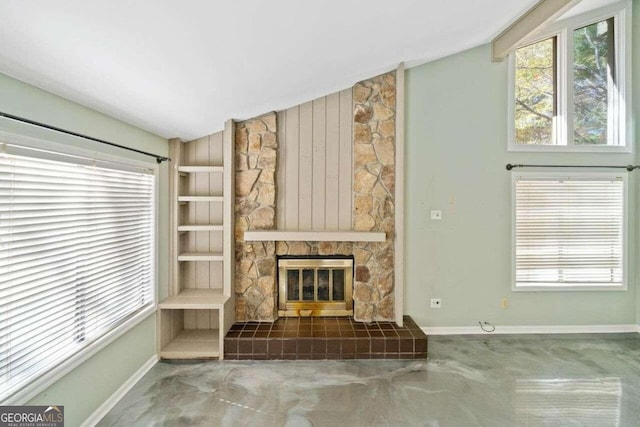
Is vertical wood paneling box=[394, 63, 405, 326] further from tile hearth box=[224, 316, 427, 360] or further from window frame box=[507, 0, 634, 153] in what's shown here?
window frame box=[507, 0, 634, 153]

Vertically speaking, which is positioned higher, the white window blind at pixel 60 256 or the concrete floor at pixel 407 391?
the white window blind at pixel 60 256

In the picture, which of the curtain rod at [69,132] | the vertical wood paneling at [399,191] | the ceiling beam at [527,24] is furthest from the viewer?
the vertical wood paneling at [399,191]

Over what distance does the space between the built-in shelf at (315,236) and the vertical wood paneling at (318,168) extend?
0.65ft

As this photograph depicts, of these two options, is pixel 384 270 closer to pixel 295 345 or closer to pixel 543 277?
pixel 295 345

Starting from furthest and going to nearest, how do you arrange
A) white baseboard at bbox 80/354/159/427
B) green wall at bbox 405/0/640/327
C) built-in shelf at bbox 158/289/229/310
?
1. green wall at bbox 405/0/640/327
2. built-in shelf at bbox 158/289/229/310
3. white baseboard at bbox 80/354/159/427

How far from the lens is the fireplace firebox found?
329 cm

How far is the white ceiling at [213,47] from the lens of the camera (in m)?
1.32

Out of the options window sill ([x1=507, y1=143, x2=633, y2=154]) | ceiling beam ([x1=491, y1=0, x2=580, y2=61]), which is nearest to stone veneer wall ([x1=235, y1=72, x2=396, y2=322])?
ceiling beam ([x1=491, y1=0, x2=580, y2=61])

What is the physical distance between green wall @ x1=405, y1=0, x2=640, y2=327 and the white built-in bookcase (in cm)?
195

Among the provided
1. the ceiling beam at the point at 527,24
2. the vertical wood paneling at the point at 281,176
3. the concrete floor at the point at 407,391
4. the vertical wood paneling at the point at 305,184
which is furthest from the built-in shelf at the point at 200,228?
the ceiling beam at the point at 527,24

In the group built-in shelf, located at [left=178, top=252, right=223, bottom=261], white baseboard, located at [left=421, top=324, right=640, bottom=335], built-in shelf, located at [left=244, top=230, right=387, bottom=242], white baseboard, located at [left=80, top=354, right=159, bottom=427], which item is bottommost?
white baseboard, located at [left=80, top=354, right=159, bottom=427]

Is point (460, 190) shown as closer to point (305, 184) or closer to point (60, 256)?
point (305, 184)

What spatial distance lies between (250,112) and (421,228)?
2205 mm

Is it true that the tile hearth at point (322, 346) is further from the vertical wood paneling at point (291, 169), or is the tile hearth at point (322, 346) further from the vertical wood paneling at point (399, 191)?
the vertical wood paneling at point (291, 169)
